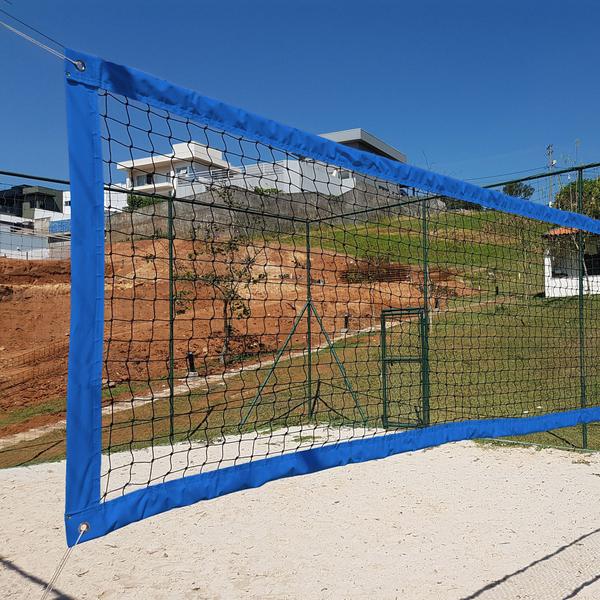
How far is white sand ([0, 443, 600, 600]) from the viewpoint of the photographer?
3.10 metres

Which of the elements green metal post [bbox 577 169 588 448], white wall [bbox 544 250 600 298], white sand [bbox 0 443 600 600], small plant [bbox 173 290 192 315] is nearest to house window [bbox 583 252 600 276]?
white wall [bbox 544 250 600 298]

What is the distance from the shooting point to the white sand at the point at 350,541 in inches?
122

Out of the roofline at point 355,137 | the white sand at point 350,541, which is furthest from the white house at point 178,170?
the roofline at point 355,137

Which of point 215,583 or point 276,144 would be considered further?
point 215,583

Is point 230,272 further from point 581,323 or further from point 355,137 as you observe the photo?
point 355,137

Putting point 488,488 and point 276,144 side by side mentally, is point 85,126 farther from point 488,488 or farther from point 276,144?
point 488,488

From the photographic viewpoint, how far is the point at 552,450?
18.9 feet

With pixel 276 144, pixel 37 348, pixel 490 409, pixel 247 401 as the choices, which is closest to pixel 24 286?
pixel 37 348

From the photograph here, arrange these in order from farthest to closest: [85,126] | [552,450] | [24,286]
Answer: [24,286], [552,450], [85,126]

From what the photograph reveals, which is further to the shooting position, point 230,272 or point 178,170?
point 178,170

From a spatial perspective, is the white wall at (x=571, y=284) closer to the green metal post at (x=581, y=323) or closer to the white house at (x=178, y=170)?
the green metal post at (x=581, y=323)

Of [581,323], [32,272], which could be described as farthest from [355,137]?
[581,323]

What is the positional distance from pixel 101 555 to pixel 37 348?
12.6 m

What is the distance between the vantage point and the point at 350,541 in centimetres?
369
